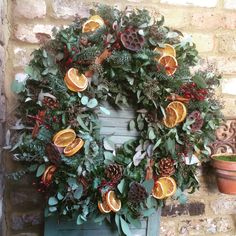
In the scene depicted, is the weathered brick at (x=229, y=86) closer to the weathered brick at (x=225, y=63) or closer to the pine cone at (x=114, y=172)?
the weathered brick at (x=225, y=63)

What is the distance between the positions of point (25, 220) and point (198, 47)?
1176mm

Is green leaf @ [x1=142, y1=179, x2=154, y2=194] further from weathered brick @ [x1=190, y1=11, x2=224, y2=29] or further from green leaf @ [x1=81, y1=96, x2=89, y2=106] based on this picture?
weathered brick @ [x1=190, y1=11, x2=224, y2=29]

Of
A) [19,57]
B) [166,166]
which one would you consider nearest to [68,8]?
[19,57]

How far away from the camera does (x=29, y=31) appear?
158 cm

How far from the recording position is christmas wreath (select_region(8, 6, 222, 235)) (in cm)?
127

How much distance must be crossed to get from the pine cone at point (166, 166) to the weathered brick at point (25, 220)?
2.07 feet

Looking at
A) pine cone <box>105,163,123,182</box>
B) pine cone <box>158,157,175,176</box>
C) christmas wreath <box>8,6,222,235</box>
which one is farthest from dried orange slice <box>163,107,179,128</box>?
pine cone <box>105,163,123,182</box>

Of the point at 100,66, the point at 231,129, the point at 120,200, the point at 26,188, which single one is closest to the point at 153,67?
the point at 100,66

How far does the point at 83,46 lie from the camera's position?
50.7 inches

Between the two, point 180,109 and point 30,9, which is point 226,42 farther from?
point 30,9

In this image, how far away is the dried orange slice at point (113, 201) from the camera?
1.29 meters

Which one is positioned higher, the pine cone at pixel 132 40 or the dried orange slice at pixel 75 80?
the pine cone at pixel 132 40

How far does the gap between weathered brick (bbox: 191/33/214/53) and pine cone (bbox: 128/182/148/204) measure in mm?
827

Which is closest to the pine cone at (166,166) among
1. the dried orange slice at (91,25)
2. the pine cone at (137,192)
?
the pine cone at (137,192)
